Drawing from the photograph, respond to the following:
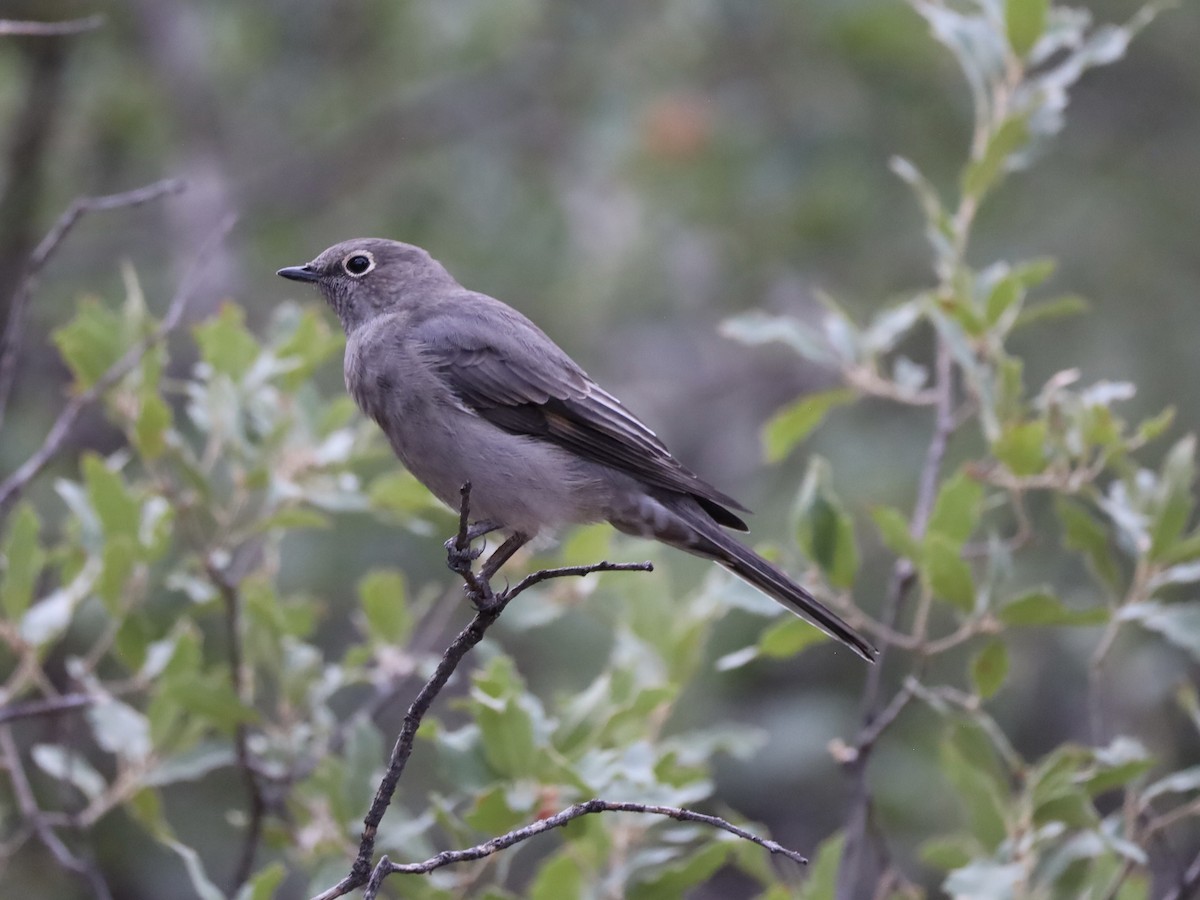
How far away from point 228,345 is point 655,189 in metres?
5.72

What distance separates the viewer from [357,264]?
535cm

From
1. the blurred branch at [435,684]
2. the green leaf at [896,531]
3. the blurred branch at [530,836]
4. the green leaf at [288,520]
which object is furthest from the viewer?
the green leaf at [288,520]

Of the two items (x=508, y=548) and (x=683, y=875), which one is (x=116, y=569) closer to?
(x=508, y=548)

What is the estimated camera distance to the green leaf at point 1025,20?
4.59m

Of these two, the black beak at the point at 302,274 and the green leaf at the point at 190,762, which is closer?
the green leaf at the point at 190,762

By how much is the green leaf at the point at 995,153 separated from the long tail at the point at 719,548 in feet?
4.19

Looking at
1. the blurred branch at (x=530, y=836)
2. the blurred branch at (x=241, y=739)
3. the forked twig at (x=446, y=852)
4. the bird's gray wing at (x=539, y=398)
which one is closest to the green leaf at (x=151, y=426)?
the blurred branch at (x=241, y=739)

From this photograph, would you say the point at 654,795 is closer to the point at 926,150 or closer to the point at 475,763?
the point at 475,763

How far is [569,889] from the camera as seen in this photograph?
3.78 metres

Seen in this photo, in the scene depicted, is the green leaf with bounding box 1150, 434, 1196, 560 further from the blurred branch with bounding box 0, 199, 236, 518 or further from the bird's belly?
the blurred branch with bounding box 0, 199, 236, 518

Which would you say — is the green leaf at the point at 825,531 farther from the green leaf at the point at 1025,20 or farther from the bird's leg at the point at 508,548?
the green leaf at the point at 1025,20

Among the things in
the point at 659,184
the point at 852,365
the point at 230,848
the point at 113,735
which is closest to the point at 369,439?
the point at 113,735

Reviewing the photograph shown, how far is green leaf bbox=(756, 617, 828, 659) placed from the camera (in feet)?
13.7

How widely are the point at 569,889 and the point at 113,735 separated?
1.44m
